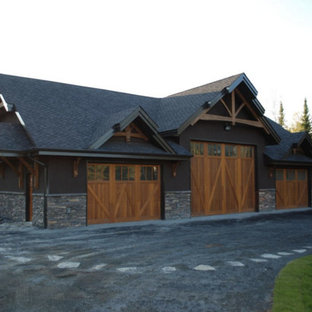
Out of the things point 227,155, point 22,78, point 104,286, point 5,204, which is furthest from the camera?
point 227,155

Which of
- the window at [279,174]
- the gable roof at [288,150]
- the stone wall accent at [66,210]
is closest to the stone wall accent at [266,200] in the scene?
the window at [279,174]

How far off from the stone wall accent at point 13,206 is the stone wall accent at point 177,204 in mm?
6073

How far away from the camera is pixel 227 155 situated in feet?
62.2

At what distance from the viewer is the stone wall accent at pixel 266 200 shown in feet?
66.0

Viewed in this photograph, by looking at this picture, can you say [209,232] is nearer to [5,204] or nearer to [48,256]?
[48,256]

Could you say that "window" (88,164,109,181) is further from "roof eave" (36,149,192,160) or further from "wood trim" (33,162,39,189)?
"wood trim" (33,162,39,189)

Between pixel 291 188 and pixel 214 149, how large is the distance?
694 centimetres

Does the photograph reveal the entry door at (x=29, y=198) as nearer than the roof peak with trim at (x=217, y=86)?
Yes

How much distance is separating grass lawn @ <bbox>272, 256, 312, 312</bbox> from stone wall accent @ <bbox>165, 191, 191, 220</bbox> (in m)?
8.61

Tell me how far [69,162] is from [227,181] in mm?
8557

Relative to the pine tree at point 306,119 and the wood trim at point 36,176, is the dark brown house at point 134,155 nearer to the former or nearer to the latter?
the wood trim at point 36,176

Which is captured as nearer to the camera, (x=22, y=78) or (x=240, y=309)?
(x=240, y=309)

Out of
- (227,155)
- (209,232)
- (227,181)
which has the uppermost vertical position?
(227,155)

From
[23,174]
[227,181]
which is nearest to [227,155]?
[227,181]
